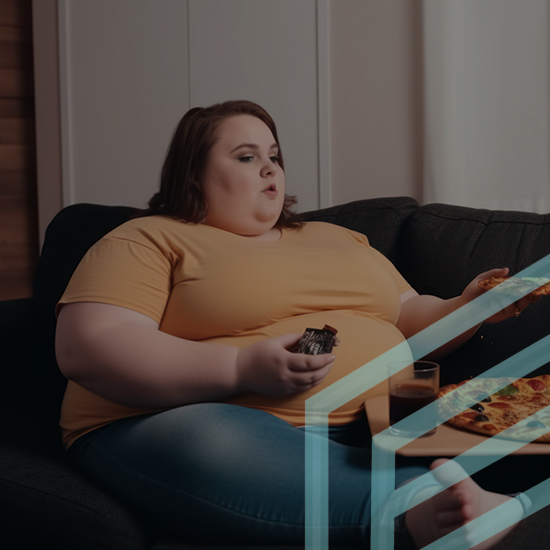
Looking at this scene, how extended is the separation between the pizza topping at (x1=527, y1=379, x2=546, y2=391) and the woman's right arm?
13.4 inches

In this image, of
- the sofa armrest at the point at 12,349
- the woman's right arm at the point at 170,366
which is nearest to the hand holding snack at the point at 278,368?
the woman's right arm at the point at 170,366

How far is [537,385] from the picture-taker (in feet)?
3.16

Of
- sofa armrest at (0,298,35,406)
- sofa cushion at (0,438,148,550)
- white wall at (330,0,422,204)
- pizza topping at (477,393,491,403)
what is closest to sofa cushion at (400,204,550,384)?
pizza topping at (477,393,491,403)

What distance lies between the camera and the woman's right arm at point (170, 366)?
0.89 m

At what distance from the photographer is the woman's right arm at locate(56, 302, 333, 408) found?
0.89 meters

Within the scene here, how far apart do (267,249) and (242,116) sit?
1.01ft

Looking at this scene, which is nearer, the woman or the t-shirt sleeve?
the woman

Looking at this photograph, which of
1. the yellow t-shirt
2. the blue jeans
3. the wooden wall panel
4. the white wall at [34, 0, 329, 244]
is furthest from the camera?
the wooden wall panel

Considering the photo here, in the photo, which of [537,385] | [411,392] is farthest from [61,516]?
[537,385]

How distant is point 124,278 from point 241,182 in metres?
0.32

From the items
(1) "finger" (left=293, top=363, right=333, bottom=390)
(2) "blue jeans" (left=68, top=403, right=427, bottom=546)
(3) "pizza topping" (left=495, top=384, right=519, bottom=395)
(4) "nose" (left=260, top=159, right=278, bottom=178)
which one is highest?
(4) "nose" (left=260, top=159, right=278, bottom=178)

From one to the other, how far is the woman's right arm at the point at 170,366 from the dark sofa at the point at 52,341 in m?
0.17

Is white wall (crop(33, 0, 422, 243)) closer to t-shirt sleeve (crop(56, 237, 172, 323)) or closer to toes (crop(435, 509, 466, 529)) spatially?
t-shirt sleeve (crop(56, 237, 172, 323))

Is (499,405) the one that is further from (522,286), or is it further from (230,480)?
(230,480)
